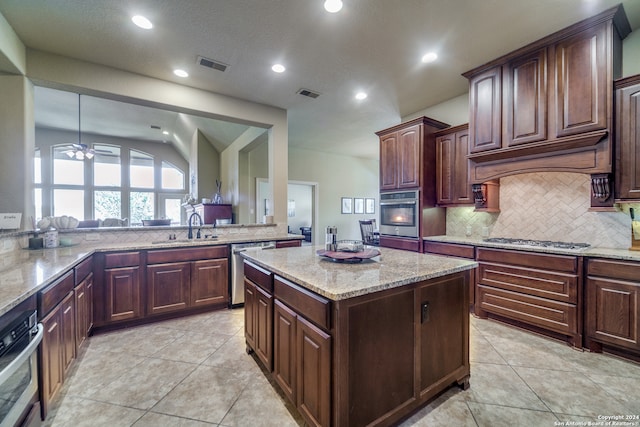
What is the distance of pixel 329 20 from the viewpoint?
227 cm

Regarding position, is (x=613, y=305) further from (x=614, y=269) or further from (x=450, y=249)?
(x=450, y=249)

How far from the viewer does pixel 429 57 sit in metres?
2.83

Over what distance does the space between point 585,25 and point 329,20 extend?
2198 millimetres

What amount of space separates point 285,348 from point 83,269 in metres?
1.95

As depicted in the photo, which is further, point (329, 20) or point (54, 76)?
point (54, 76)

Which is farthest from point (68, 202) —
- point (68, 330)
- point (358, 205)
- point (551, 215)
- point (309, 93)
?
point (551, 215)

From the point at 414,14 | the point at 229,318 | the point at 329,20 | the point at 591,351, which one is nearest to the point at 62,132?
the point at 229,318

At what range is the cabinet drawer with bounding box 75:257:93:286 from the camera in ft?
6.91

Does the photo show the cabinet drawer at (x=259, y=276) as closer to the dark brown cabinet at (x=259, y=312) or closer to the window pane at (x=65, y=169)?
the dark brown cabinet at (x=259, y=312)

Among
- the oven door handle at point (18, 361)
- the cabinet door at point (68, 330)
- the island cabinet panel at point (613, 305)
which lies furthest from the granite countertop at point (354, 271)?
the island cabinet panel at point (613, 305)

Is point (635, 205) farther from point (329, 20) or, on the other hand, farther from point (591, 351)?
point (329, 20)

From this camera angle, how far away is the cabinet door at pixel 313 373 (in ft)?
4.05

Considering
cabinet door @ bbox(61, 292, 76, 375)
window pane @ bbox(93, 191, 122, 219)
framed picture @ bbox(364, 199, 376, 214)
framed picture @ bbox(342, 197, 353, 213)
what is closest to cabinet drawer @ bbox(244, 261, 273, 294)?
cabinet door @ bbox(61, 292, 76, 375)

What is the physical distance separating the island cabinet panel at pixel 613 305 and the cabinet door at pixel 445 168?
1.62 m
